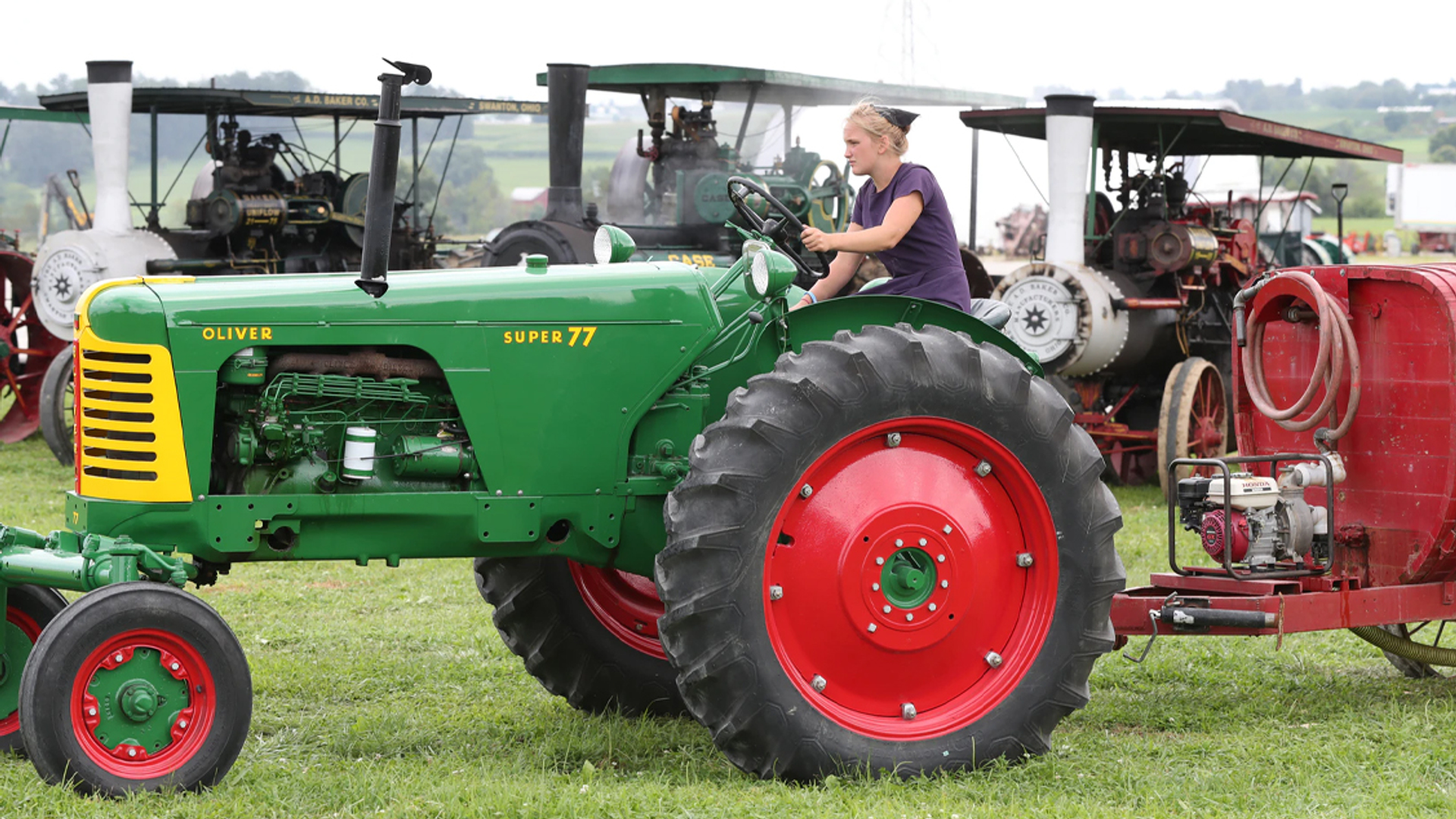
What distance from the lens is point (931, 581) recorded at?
427 cm

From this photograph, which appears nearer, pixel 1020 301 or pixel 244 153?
pixel 1020 301

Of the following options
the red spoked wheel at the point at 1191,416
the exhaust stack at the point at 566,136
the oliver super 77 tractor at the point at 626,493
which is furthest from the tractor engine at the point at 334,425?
the exhaust stack at the point at 566,136

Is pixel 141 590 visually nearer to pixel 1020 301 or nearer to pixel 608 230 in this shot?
pixel 608 230

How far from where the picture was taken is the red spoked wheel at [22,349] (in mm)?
13637

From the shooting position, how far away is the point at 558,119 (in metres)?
13.8

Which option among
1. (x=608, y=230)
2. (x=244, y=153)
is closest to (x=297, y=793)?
(x=608, y=230)

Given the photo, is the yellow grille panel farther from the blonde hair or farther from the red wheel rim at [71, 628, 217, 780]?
the blonde hair

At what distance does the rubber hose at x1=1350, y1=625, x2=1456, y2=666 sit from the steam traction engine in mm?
5265

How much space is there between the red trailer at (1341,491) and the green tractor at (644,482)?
30.2 inches

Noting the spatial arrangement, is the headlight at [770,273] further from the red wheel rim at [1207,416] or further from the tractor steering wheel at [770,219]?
the red wheel rim at [1207,416]

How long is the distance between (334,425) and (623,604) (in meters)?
1.34

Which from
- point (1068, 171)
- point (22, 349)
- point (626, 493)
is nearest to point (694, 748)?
point (626, 493)

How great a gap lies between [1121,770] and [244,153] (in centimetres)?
1268

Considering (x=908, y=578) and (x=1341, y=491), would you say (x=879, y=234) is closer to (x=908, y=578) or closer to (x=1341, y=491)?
(x=908, y=578)
